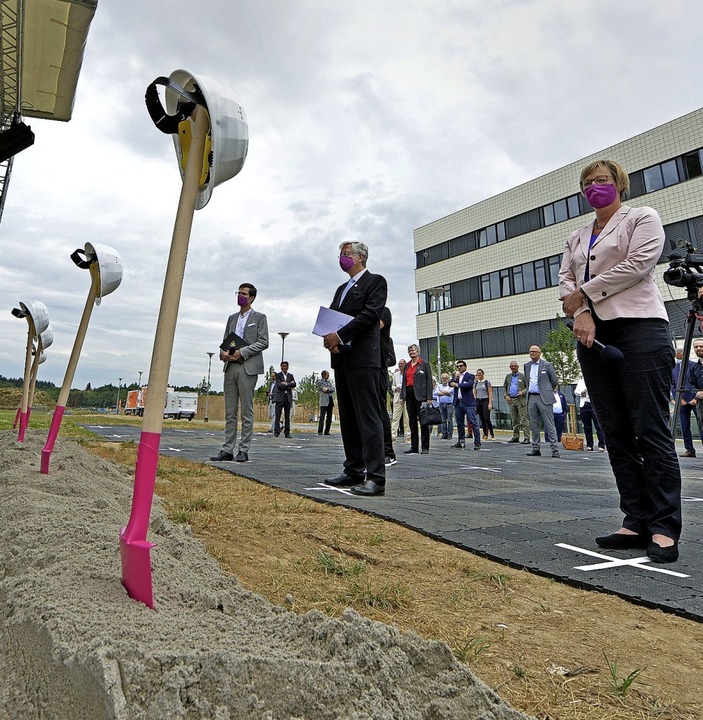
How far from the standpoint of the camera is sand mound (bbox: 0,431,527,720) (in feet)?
3.13

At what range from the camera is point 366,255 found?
15.6ft

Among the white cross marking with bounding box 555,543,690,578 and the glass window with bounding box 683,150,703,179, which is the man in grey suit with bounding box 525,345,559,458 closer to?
the white cross marking with bounding box 555,543,690,578

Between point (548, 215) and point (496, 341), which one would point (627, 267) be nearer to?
point (548, 215)

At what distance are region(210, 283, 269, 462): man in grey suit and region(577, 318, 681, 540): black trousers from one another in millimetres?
4269

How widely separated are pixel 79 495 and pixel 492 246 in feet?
117

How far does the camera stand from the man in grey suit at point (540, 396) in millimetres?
9984

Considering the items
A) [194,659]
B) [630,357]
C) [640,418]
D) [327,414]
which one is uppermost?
[327,414]

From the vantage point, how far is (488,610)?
1.79 m

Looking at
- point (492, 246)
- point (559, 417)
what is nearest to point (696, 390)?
point (559, 417)

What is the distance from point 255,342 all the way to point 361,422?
2.54 metres

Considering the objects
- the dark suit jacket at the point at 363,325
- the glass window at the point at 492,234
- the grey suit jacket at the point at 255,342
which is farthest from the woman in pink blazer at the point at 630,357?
the glass window at the point at 492,234

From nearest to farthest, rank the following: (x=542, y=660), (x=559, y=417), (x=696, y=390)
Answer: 1. (x=542, y=660)
2. (x=696, y=390)
3. (x=559, y=417)

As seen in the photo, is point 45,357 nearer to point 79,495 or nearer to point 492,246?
point 79,495

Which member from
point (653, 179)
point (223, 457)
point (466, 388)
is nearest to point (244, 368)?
point (223, 457)
